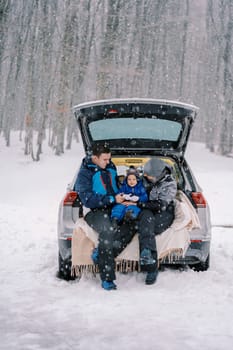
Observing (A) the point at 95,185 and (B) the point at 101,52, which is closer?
(A) the point at 95,185

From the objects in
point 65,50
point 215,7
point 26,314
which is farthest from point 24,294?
point 215,7

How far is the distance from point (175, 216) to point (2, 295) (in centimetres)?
211

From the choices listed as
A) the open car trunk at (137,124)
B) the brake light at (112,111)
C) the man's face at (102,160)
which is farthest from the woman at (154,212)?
the brake light at (112,111)

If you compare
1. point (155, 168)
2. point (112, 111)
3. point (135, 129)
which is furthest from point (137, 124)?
point (155, 168)

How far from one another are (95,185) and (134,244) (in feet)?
2.65

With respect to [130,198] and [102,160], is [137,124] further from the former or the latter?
[130,198]

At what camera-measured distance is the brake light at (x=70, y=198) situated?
16.0 feet

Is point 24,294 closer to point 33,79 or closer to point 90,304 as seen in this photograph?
point 90,304

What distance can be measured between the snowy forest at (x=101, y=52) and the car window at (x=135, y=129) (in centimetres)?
1197

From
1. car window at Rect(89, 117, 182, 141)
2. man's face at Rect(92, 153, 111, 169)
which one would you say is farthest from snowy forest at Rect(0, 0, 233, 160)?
man's face at Rect(92, 153, 111, 169)

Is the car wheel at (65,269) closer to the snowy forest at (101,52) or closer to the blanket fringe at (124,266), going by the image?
the blanket fringe at (124,266)

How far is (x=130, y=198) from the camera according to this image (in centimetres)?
469

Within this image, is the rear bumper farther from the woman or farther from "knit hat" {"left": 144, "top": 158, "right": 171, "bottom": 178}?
"knit hat" {"left": 144, "top": 158, "right": 171, "bottom": 178}

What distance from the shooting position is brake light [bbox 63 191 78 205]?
4.89 m
